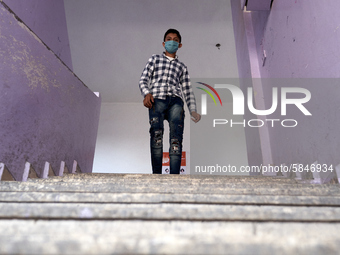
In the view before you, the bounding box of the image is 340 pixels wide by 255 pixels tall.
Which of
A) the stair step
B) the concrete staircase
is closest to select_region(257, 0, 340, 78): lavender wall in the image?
the concrete staircase

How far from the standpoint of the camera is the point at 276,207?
89 centimetres

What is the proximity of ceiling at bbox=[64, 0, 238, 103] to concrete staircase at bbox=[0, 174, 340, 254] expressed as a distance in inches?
172

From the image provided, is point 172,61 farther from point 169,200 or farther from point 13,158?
point 169,200

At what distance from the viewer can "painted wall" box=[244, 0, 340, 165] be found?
5.66ft

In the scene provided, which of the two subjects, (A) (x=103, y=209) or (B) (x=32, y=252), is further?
(A) (x=103, y=209)

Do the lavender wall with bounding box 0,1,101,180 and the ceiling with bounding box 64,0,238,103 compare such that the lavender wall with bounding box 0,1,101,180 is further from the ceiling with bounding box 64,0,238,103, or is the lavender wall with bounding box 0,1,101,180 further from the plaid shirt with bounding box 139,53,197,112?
the ceiling with bounding box 64,0,238,103

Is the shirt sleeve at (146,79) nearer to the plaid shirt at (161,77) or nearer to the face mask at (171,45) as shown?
the plaid shirt at (161,77)

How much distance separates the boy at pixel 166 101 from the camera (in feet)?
7.67

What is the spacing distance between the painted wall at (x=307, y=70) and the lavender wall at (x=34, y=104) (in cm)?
193

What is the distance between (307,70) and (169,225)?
1811 millimetres

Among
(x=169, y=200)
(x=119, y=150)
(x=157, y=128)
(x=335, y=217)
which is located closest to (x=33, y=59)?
(x=157, y=128)

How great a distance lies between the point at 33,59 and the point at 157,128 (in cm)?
103

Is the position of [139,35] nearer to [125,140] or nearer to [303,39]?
[125,140]

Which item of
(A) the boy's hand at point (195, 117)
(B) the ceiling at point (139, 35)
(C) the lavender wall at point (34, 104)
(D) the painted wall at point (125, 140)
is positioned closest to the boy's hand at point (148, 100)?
(A) the boy's hand at point (195, 117)
